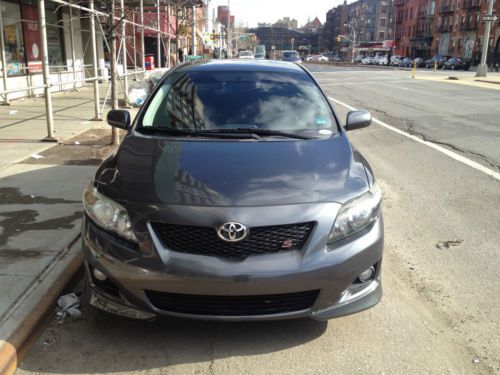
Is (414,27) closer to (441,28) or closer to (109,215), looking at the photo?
(441,28)

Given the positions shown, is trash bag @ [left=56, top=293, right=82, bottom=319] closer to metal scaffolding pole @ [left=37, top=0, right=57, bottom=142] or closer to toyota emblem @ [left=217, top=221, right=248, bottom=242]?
toyota emblem @ [left=217, top=221, right=248, bottom=242]

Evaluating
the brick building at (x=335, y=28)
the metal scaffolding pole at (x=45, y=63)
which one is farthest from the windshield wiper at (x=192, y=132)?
the brick building at (x=335, y=28)

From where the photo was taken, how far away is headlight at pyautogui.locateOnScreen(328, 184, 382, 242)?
2.95 metres

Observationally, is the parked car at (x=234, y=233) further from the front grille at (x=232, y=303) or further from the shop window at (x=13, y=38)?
the shop window at (x=13, y=38)

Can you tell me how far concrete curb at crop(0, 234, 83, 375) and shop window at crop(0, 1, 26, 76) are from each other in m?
12.4

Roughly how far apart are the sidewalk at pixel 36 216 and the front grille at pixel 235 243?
1.18 meters

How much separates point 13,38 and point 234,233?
14748mm

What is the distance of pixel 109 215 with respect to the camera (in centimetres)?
305

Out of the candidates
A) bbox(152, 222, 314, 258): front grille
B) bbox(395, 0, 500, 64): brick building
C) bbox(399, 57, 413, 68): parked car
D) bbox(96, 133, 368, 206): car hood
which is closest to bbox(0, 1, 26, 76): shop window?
bbox(96, 133, 368, 206): car hood

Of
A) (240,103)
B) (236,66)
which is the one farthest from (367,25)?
(240,103)

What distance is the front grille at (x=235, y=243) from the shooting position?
2809mm

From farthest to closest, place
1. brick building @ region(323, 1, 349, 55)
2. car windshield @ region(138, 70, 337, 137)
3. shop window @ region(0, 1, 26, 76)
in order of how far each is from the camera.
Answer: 1. brick building @ region(323, 1, 349, 55)
2. shop window @ region(0, 1, 26, 76)
3. car windshield @ region(138, 70, 337, 137)

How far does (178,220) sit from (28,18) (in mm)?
15520

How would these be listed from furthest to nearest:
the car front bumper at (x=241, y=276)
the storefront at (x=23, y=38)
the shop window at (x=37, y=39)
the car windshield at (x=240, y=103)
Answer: the shop window at (x=37, y=39) → the storefront at (x=23, y=38) → the car windshield at (x=240, y=103) → the car front bumper at (x=241, y=276)
